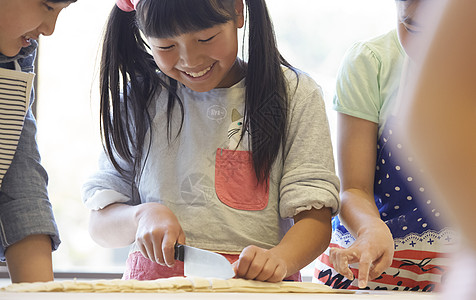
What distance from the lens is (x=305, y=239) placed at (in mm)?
985

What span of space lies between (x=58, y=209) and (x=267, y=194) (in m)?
1.18

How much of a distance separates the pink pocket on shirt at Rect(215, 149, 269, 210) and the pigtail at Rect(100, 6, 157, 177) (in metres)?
0.17

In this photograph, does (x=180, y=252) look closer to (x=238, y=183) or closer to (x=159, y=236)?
(x=159, y=236)

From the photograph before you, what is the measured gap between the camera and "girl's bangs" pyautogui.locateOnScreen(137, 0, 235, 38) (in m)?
0.97

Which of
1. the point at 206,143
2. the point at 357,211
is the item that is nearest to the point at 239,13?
the point at 206,143

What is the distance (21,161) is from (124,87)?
263mm

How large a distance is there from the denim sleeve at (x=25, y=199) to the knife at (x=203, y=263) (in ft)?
0.73

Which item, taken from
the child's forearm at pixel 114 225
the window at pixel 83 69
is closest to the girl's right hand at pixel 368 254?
the child's forearm at pixel 114 225

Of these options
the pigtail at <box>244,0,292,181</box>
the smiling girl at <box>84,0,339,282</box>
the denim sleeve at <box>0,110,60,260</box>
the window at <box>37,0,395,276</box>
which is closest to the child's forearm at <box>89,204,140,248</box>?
the smiling girl at <box>84,0,339,282</box>

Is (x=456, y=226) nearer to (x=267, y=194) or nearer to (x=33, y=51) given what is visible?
(x=267, y=194)

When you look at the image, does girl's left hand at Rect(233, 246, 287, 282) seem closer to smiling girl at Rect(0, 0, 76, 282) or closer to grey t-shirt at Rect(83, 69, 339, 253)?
grey t-shirt at Rect(83, 69, 339, 253)

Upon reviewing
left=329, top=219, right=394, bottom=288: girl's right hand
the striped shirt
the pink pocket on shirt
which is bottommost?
left=329, top=219, right=394, bottom=288: girl's right hand

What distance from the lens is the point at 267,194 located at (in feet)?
3.54

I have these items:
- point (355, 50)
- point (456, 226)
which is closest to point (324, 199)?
point (355, 50)
